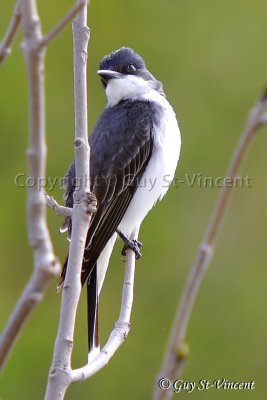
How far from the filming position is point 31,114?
1.55 metres

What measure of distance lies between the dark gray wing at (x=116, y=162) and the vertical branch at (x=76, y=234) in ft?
4.26

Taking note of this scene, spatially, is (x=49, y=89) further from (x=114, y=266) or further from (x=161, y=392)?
(x=161, y=392)

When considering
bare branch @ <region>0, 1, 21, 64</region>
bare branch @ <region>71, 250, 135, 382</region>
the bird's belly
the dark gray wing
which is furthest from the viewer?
the bird's belly

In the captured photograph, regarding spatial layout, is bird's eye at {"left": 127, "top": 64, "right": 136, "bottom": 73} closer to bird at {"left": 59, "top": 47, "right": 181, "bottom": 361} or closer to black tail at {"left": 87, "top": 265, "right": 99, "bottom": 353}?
bird at {"left": 59, "top": 47, "right": 181, "bottom": 361}

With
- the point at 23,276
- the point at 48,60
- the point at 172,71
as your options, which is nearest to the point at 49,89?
the point at 48,60

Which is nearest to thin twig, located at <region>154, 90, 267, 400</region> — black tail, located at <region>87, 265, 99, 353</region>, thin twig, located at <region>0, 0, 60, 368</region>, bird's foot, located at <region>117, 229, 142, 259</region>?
thin twig, located at <region>0, 0, 60, 368</region>

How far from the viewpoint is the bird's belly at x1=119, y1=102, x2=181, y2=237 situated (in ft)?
14.5

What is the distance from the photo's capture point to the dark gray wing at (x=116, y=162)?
4.16 meters

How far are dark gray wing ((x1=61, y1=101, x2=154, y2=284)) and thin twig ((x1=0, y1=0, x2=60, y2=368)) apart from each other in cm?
244

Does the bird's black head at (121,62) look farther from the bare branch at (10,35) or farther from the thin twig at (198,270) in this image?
the thin twig at (198,270)

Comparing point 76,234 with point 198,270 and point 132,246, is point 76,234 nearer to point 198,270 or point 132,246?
point 198,270

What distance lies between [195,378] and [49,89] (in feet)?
9.63

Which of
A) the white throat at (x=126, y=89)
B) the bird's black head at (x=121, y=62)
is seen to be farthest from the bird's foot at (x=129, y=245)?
the bird's black head at (x=121, y=62)

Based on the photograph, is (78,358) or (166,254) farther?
(166,254)
